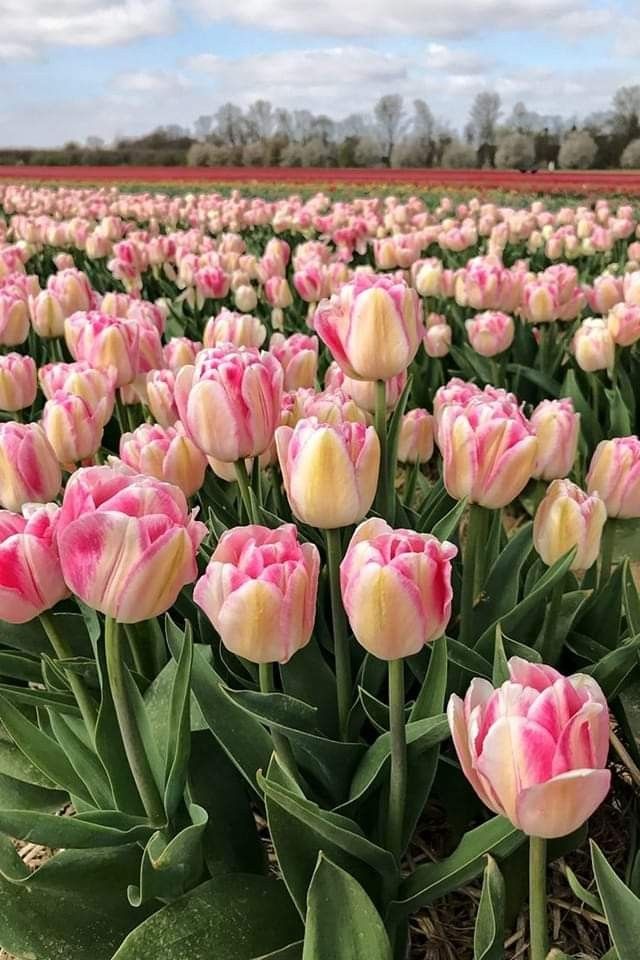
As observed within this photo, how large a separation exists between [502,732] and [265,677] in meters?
0.41

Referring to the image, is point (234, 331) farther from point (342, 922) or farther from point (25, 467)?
point (342, 922)

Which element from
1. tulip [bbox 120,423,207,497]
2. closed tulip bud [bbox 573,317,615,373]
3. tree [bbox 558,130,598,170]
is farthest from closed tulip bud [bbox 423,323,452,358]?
tree [bbox 558,130,598,170]

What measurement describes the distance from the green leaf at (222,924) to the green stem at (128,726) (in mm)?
106

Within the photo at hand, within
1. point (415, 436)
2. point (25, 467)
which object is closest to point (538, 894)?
point (25, 467)

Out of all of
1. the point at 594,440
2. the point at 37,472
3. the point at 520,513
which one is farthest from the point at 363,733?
the point at 520,513

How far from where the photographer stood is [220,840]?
126 centimetres

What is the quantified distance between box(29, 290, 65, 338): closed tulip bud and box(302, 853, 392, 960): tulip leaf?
6.04 feet

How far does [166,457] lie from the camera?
1.39m

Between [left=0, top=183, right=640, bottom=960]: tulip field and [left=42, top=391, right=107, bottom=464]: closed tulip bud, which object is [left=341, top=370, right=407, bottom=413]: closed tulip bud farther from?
[left=42, top=391, right=107, bottom=464]: closed tulip bud

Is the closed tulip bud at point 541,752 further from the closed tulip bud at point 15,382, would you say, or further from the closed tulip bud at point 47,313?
the closed tulip bud at point 47,313

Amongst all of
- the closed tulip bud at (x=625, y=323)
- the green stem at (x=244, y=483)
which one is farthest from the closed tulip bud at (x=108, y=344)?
the closed tulip bud at (x=625, y=323)

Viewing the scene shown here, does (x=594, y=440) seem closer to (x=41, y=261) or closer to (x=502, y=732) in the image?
(x=502, y=732)

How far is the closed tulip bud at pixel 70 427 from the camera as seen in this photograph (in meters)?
1.49

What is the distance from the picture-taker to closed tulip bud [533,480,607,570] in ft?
4.21
